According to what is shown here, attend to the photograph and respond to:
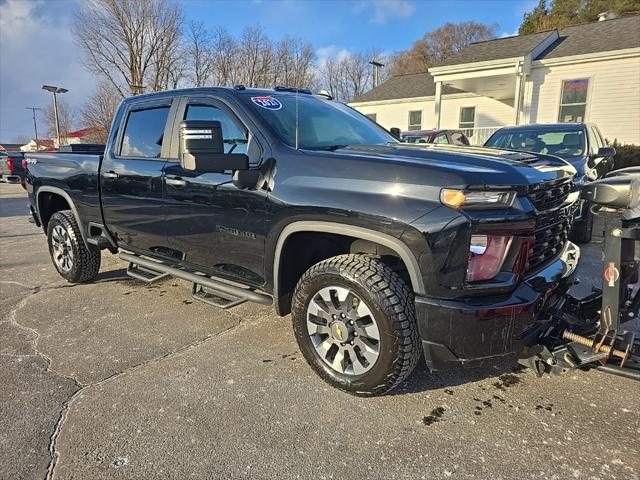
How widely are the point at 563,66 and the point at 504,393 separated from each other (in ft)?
56.1

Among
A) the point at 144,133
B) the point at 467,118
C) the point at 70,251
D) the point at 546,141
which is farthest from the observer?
the point at 467,118

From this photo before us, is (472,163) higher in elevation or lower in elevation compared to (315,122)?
lower

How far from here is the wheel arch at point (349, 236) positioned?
245 cm

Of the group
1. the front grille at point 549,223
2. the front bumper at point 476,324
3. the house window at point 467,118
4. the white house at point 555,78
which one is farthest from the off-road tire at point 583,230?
the house window at point 467,118

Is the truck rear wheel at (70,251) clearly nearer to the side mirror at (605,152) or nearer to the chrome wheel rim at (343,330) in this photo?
the chrome wheel rim at (343,330)

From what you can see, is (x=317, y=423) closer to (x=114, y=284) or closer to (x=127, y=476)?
(x=127, y=476)

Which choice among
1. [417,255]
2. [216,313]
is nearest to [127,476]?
[417,255]

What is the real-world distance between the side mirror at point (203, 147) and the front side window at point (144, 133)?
1.27 m

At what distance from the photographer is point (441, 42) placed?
54719 mm

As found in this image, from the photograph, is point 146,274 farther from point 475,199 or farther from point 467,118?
point 467,118

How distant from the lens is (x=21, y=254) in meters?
6.79

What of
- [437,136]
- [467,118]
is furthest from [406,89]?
[437,136]

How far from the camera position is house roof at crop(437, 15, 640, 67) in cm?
1581

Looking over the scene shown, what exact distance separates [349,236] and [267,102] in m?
1.32
